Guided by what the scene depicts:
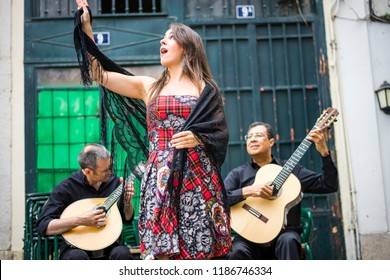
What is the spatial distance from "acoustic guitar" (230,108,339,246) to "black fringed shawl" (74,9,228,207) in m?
1.21

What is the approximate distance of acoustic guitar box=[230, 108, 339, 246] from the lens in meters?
4.56

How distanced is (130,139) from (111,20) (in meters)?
3.15

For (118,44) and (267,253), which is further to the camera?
(118,44)

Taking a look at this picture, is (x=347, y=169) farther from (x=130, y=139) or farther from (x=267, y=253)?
(x=130, y=139)

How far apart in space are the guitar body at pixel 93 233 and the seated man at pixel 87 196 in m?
0.04

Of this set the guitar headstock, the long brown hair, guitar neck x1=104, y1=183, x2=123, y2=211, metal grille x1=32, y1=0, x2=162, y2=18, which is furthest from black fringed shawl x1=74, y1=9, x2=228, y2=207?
metal grille x1=32, y1=0, x2=162, y2=18

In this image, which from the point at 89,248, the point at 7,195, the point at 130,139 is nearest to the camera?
the point at 130,139

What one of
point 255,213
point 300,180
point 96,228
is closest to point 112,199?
point 96,228

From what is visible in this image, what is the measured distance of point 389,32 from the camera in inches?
256

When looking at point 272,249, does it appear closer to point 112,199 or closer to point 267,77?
point 112,199

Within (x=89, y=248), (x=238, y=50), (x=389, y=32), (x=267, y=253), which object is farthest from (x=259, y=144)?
(x=389, y=32)

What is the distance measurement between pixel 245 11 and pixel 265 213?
272cm

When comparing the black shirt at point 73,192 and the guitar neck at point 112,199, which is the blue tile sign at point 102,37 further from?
the guitar neck at point 112,199

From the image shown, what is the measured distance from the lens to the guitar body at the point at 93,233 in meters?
4.52
